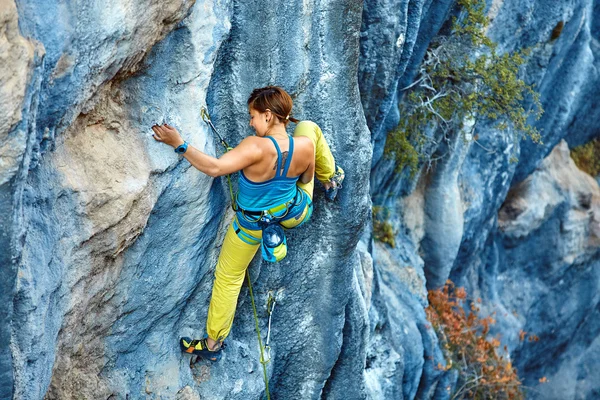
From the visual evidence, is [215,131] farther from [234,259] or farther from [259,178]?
[234,259]

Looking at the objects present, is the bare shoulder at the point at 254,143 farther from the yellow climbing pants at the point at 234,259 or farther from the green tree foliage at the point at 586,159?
the green tree foliage at the point at 586,159

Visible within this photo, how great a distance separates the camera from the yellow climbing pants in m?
6.04

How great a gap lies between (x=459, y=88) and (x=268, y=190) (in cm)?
430

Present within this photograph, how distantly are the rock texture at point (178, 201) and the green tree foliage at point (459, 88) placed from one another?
0.32m

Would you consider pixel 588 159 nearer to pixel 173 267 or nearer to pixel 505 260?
pixel 505 260

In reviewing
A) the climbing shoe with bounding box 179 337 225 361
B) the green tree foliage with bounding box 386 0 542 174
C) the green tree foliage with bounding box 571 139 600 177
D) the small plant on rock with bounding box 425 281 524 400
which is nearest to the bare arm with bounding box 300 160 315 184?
the climbing shoe with bounding box 179 337 225 361

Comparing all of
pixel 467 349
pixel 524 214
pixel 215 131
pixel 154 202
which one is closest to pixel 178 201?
pixel 154 202

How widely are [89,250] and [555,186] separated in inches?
430

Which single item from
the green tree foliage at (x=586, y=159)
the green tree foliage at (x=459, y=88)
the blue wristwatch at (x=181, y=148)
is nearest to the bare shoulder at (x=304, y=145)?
the blue wristwatch at (x=181, y=148)

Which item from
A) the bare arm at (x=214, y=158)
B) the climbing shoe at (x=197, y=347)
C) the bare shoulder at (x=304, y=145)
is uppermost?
the bare shoulder at (x=304, y=145)

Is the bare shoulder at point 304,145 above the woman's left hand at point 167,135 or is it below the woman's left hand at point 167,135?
above

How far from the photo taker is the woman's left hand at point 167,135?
5.24 m

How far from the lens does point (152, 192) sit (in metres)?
5.46

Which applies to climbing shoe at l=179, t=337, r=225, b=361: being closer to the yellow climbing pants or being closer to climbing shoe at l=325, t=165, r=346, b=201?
the yellow climbing pants
